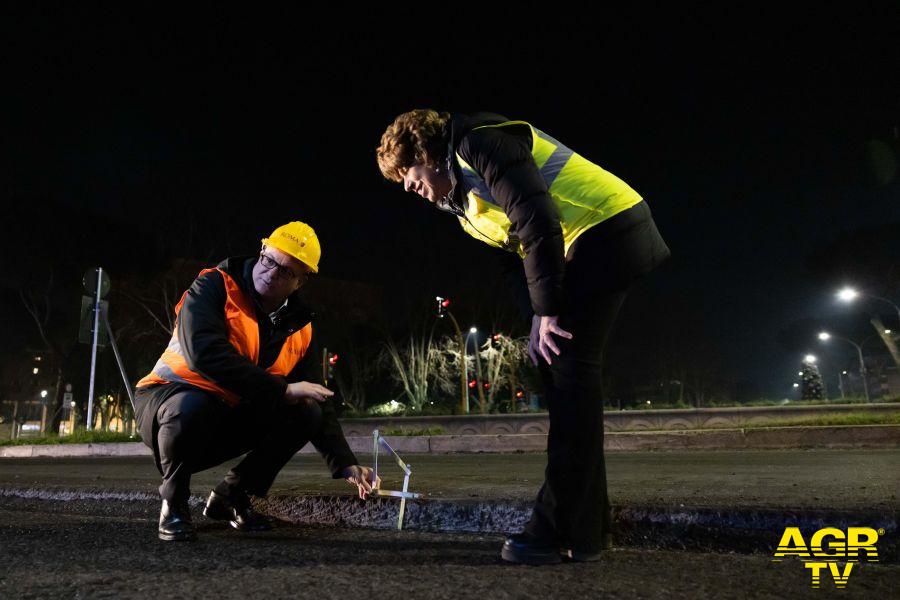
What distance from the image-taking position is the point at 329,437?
9.89 feet

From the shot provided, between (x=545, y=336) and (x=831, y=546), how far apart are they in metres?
1.24

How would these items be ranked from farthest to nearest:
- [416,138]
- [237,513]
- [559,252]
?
[237,513] < [416,138] < [559,252]

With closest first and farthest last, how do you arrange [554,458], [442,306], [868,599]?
[868,599] → [554,458] → [442,306]

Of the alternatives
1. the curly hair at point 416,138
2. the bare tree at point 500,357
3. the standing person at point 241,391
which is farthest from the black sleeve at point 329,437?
the bare tree at point 500,357

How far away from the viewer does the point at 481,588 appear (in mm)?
1723

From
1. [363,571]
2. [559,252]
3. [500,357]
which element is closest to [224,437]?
[363,571]

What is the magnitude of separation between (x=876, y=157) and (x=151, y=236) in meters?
30.9

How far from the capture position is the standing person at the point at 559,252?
2.07 metres

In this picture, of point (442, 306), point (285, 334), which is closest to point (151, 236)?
point (442, 306)

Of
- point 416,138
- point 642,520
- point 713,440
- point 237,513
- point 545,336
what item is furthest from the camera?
point 713,440

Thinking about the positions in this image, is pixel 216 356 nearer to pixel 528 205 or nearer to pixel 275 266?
pixel 275 266

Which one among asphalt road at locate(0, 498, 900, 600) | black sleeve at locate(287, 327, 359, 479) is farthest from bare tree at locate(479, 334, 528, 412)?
asphalt road at locate(0, 498, 900, 600)

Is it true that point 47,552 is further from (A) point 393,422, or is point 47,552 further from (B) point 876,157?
(B) point 876,157

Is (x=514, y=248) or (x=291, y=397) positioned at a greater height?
(x=514, y=248)
